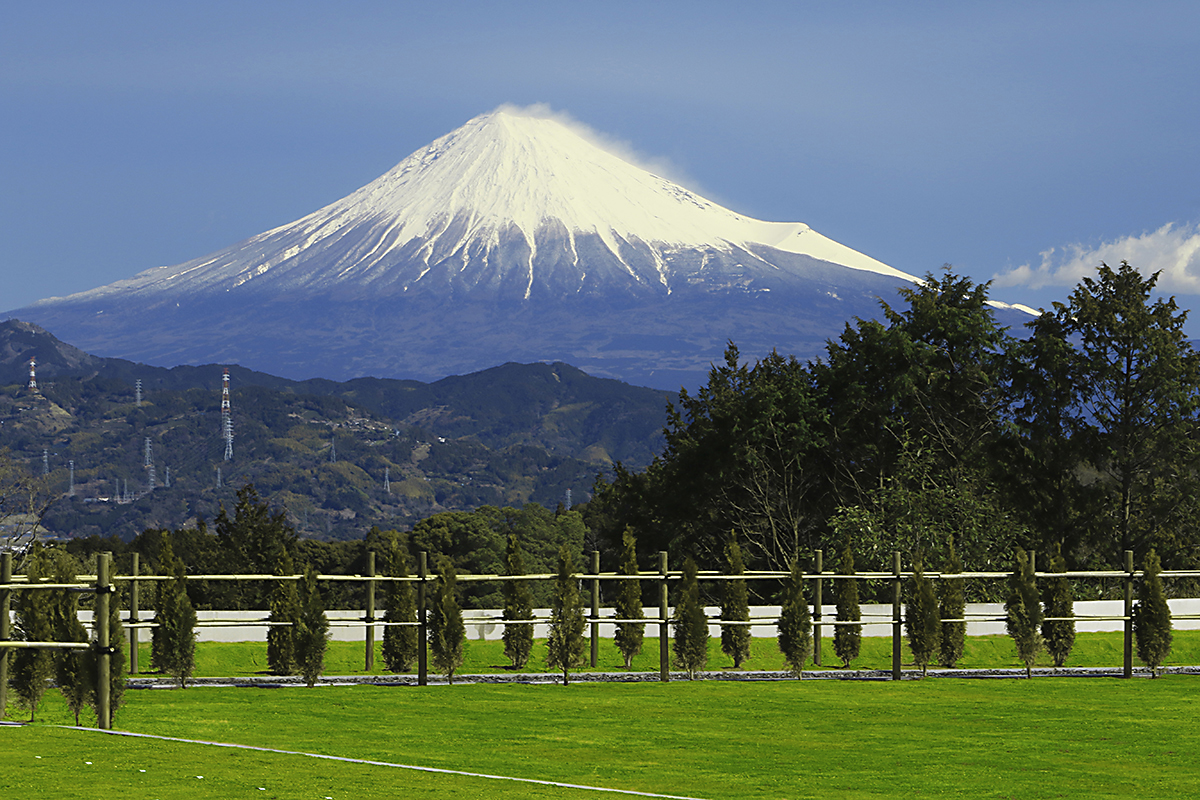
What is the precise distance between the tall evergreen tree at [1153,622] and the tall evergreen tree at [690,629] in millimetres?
7100

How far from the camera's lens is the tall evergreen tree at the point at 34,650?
49.6 ft

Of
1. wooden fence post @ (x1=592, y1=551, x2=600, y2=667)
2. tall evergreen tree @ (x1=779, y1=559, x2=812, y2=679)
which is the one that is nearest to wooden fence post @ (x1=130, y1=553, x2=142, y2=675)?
wooden fence post @ (x1=592, y1=551, x2=600, y2=667)

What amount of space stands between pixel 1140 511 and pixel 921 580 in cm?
2157

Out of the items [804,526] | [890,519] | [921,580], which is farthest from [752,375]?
[921,580]

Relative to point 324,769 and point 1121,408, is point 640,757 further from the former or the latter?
point 1121,408

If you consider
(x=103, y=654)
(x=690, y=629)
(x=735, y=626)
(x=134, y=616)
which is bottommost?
(x=735, y=626)

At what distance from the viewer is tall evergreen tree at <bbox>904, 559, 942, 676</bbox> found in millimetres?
22500

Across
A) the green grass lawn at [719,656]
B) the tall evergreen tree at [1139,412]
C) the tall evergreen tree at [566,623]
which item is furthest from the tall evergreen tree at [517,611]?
the tall evergreen tree at [1139,412]

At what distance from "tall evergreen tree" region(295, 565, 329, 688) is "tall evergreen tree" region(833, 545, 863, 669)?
9560 millimetres

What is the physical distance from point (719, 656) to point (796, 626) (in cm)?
635

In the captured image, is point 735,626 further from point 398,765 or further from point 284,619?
point 398,765

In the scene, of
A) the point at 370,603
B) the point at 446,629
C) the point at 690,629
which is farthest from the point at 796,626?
the point at 370,603

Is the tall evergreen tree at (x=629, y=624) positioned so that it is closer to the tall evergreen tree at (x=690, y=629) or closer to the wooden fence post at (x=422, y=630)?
the tall evergreen tree at (x=690, y=629)

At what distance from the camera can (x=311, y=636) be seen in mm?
19750
